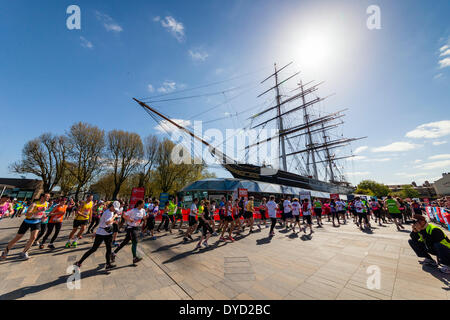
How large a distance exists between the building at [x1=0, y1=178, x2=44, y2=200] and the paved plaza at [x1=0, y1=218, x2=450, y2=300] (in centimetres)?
5068

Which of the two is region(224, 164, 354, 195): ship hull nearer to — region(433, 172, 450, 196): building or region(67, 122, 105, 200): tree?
region(67, 122, 105, 200): tree

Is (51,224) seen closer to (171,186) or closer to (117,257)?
(117,257)

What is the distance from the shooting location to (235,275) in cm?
381

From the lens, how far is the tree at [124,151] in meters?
24.1

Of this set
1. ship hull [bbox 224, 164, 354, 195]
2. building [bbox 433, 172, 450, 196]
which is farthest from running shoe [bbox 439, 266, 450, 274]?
building [bbox 433, 172, 450, 196]

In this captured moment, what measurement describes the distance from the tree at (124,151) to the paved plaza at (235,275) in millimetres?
20936

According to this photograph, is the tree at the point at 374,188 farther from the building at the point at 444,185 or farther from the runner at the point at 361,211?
the runner at the point at 361,211

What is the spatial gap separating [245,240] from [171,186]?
2395 centimetres

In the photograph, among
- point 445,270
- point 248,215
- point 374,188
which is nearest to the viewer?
point 445,270

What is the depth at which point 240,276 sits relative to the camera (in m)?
3.77

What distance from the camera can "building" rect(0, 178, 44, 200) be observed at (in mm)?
36981

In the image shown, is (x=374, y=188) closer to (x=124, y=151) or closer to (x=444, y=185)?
(x=444, y=185)

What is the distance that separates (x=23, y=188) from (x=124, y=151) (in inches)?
1526

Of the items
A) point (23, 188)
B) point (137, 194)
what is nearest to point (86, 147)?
point (137, 194)
